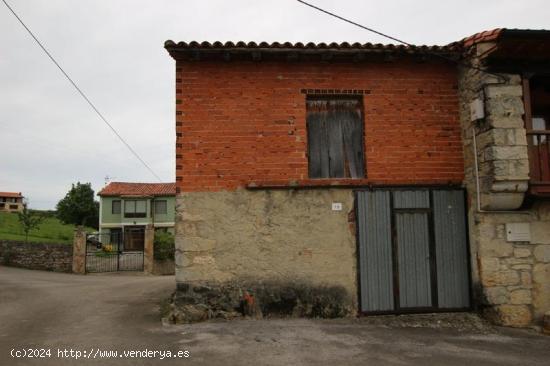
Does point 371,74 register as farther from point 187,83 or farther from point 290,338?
point 290,338

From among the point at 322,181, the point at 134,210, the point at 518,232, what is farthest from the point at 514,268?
the point at 134,210

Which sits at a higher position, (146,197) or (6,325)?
(146,197)

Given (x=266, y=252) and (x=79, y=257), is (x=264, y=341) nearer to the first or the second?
(x=266, y=252)

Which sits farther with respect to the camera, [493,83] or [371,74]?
[371,74]

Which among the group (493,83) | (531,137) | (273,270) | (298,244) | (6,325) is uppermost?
(493,83)

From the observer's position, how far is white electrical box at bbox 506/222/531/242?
7.07 m

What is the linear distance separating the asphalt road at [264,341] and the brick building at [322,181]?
0.58 meters

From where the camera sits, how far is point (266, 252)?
7.25m

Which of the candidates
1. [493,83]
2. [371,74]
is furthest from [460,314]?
[371,74]

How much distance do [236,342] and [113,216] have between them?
3627cm

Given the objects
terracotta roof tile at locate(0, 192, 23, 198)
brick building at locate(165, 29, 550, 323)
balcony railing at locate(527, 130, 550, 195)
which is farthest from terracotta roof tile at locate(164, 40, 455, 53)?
terracotta roof tile at locate(0, 192, 23, 198)

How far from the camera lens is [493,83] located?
277 inches

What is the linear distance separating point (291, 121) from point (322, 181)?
4.18ft

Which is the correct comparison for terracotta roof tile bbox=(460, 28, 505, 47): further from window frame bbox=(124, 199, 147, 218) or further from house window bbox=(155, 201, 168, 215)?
window frame bbox=(124, 199, 147, 218)
